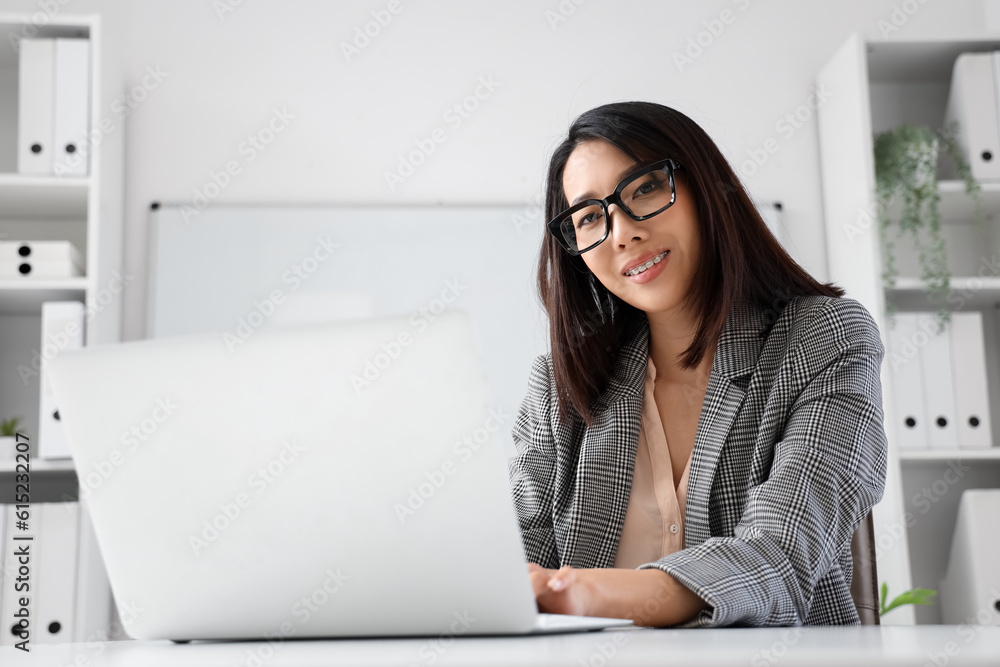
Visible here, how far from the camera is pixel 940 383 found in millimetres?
2449

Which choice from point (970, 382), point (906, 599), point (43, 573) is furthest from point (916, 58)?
point (43, 573)

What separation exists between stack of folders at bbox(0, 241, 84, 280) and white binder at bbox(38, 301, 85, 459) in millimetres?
92

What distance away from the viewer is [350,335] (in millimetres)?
589

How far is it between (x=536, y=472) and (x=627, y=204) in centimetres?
42

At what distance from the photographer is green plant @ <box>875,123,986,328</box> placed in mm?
2461

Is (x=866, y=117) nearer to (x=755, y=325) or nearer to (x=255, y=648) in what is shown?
(x=755, y=325)

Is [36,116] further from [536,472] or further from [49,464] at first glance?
[536,472]

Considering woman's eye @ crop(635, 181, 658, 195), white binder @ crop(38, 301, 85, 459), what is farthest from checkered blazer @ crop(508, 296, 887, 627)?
white binder @ crop(38, 301, 85, 459)

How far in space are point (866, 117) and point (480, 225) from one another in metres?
1.13

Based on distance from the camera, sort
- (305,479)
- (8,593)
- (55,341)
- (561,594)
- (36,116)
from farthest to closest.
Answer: (36,116), (55,341), (8,593), (561,594), (305,479)

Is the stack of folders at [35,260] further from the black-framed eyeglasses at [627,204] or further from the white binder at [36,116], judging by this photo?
the black-framed eyeglasses at [627,204]

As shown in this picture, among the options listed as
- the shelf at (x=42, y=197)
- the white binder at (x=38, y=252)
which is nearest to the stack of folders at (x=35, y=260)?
the white binder at (x=38, y=252)

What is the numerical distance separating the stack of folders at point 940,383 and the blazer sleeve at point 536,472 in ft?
4.51

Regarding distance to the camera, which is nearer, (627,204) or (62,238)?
(627,204)
